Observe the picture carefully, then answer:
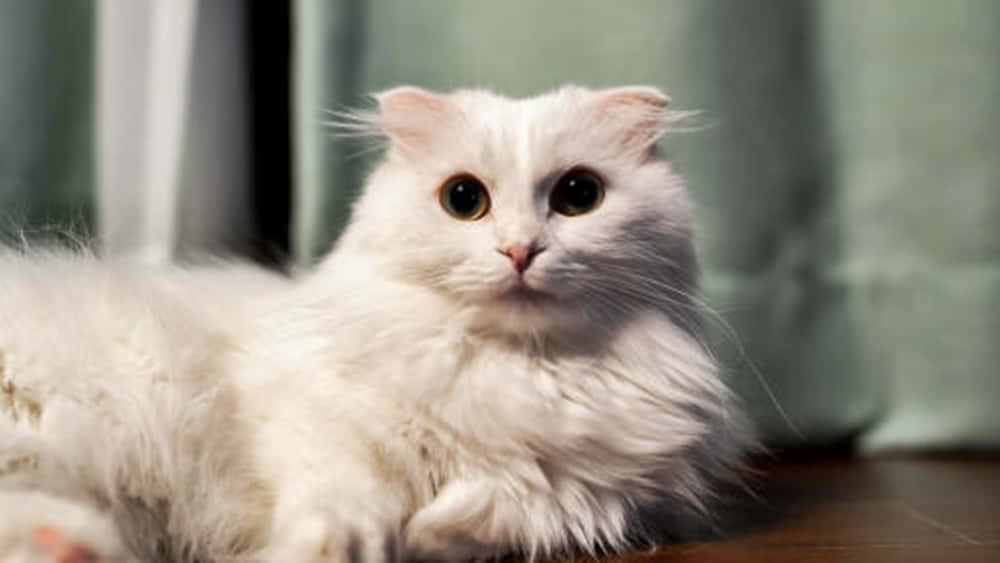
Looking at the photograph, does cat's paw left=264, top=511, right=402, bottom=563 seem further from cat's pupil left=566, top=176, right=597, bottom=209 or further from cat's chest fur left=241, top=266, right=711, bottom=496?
cat's pupil left=566, top=176, right=597, bottom=209

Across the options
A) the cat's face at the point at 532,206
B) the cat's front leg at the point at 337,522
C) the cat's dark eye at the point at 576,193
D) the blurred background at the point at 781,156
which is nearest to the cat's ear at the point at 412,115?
the cat's face at the point at 532,206

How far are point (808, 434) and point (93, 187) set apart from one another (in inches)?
52.3

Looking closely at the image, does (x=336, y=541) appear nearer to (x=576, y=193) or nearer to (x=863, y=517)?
Answer: (x=576, y=193)

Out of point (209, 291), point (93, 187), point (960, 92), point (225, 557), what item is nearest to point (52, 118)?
point (93, 187)

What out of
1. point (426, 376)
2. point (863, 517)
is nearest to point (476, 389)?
point (426, 376)

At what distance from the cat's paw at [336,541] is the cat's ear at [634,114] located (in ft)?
1.66

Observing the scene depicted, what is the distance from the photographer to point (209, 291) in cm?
136

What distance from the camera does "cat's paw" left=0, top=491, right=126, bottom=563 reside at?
89cm

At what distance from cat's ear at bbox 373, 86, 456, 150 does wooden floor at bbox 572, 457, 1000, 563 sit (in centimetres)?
51

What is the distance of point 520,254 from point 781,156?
1.07m

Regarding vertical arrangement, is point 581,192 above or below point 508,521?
above

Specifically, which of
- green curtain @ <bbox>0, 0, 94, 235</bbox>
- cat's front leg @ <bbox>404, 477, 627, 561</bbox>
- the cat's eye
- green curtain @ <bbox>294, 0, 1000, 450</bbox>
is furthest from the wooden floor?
green curtain @ <bbox>0, 0, 94, 235</bbox>

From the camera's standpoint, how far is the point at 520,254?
3.58ft

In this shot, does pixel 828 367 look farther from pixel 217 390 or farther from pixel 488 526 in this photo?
pixel 217 390
